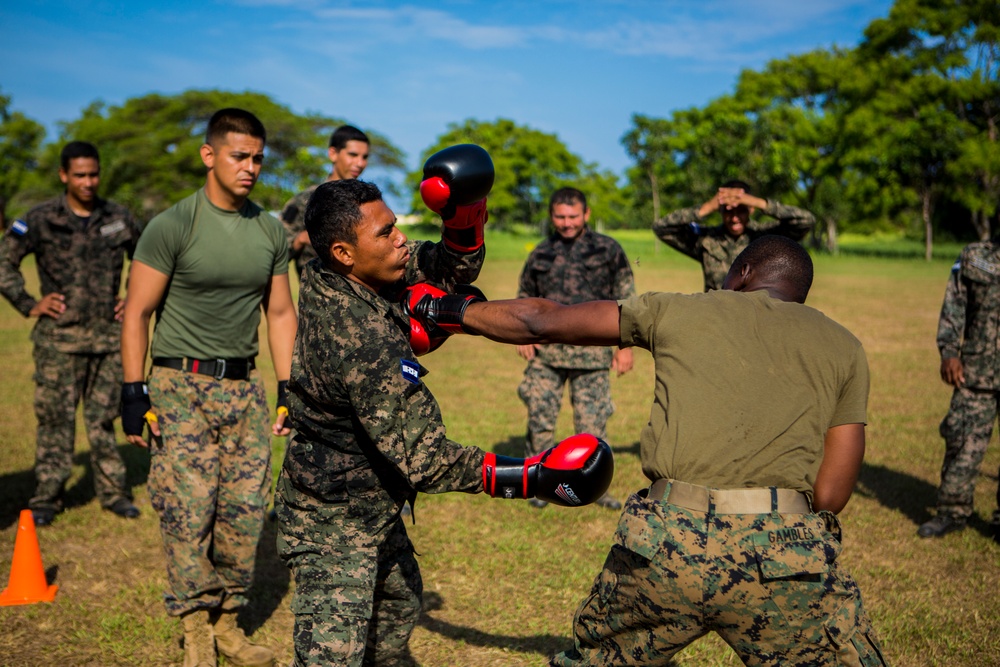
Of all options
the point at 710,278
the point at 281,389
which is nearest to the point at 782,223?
the point at 710,278

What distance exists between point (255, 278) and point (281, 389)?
0.67 meters

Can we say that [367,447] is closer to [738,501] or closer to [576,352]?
[738,501]

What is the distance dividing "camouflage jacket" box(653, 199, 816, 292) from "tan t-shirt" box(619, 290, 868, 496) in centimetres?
450

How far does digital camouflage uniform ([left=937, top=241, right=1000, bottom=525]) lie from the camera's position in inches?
249

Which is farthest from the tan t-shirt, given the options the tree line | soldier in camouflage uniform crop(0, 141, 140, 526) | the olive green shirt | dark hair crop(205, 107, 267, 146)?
the tree line

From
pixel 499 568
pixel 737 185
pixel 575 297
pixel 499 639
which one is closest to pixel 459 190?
pixel 499 639

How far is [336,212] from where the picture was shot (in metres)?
3.12

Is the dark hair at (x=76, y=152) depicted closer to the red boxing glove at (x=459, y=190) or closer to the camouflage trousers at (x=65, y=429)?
the camouflage trousers at (x=65, y=429)

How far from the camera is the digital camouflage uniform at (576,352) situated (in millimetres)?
7156

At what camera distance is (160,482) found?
4379 millimetres

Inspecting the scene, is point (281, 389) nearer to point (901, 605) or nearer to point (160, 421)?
point (160, 421)

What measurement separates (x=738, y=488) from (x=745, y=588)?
324mm

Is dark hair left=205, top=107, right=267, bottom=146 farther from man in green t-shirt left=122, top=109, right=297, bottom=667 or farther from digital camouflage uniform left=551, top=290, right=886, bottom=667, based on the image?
digital camouflage uniform left=551, top=290, right=886, bottom=667

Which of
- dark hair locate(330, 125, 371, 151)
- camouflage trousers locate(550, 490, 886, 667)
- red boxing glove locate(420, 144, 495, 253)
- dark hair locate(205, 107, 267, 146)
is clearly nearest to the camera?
camouflage trousers locate(550, 490, 886, 667)
